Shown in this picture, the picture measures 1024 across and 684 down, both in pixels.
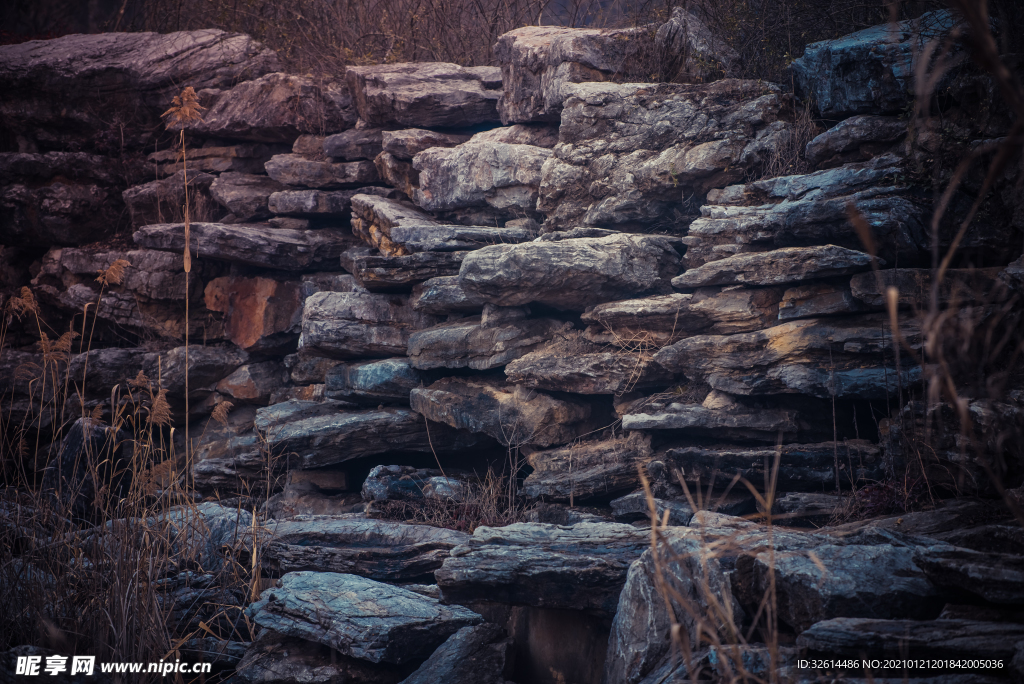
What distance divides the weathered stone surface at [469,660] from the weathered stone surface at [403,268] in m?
4.36

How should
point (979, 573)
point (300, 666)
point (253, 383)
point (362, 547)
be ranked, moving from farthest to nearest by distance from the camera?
point (253, 383)
point (362, 547)
point (300, 666)
point (979, 573)

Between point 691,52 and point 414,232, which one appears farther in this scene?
point 414,232

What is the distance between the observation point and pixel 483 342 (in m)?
6.69

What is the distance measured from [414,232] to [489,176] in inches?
43.3

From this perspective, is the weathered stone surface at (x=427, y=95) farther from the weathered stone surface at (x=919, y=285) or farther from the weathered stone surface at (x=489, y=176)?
the weathered stone surface at (x=919, y=285)

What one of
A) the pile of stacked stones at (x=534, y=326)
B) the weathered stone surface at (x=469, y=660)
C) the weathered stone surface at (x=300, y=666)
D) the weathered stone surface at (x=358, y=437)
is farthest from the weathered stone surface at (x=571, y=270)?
the weathered stone surface at (x=300, y=666)

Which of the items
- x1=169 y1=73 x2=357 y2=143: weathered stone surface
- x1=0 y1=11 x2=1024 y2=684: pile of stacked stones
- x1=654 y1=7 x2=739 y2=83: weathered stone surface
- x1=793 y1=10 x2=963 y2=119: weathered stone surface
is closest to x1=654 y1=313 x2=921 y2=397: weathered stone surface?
x1=0 y1=11 x2=1024 y2=684: pile of stacked stones

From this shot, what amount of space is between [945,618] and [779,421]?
2576 mm

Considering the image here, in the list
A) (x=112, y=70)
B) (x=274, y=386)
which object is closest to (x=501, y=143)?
(x=274, y=386)

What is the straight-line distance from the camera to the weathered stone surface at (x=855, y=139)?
569 centimetres

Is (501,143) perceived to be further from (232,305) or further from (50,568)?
(50,568)

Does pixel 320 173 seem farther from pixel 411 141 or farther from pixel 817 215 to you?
pixel 817 215

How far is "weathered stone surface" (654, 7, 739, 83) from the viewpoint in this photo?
7320 millimetres

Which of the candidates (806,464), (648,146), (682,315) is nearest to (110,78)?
(648,146)
